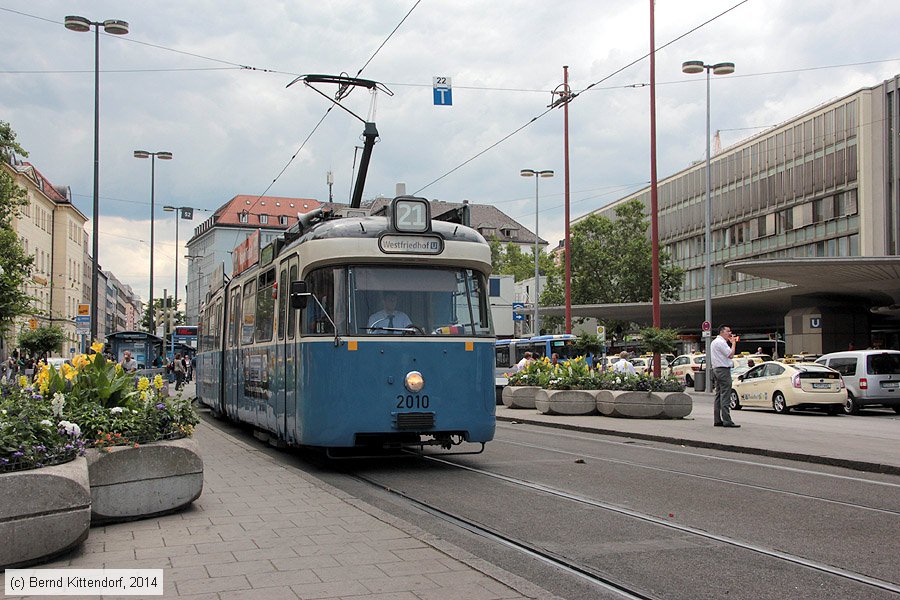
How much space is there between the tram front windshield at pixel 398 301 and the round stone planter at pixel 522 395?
14858 millimetres

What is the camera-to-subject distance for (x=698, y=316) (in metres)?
75.4

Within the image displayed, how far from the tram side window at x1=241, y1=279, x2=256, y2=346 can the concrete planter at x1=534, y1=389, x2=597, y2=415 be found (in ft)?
32.3

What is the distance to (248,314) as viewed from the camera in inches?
621

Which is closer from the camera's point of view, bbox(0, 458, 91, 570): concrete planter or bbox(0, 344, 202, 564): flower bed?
bbox(0, 458, 91, 570): concrete planter

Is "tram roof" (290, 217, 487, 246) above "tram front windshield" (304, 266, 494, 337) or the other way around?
above

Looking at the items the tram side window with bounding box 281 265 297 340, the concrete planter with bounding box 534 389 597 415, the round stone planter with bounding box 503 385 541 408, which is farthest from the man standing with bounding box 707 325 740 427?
the round stone planter with bounding box 503 385 541 408

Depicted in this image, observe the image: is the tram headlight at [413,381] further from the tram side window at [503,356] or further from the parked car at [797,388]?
the tram side window at [503,356]

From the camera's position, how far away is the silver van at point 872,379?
2750 centimetres

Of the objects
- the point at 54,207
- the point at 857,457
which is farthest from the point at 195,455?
the point at 54,207

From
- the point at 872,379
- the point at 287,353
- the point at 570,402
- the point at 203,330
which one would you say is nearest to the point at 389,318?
the point at 287,353

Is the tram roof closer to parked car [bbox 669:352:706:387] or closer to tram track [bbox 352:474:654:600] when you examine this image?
tram track [bbox 352:474:654:600]

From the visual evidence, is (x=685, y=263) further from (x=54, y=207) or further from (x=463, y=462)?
(x=463, y=462)

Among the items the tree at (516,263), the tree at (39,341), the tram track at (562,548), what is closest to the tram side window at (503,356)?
the tree at (39,341)

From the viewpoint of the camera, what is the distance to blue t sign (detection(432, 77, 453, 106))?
70.1 feet
